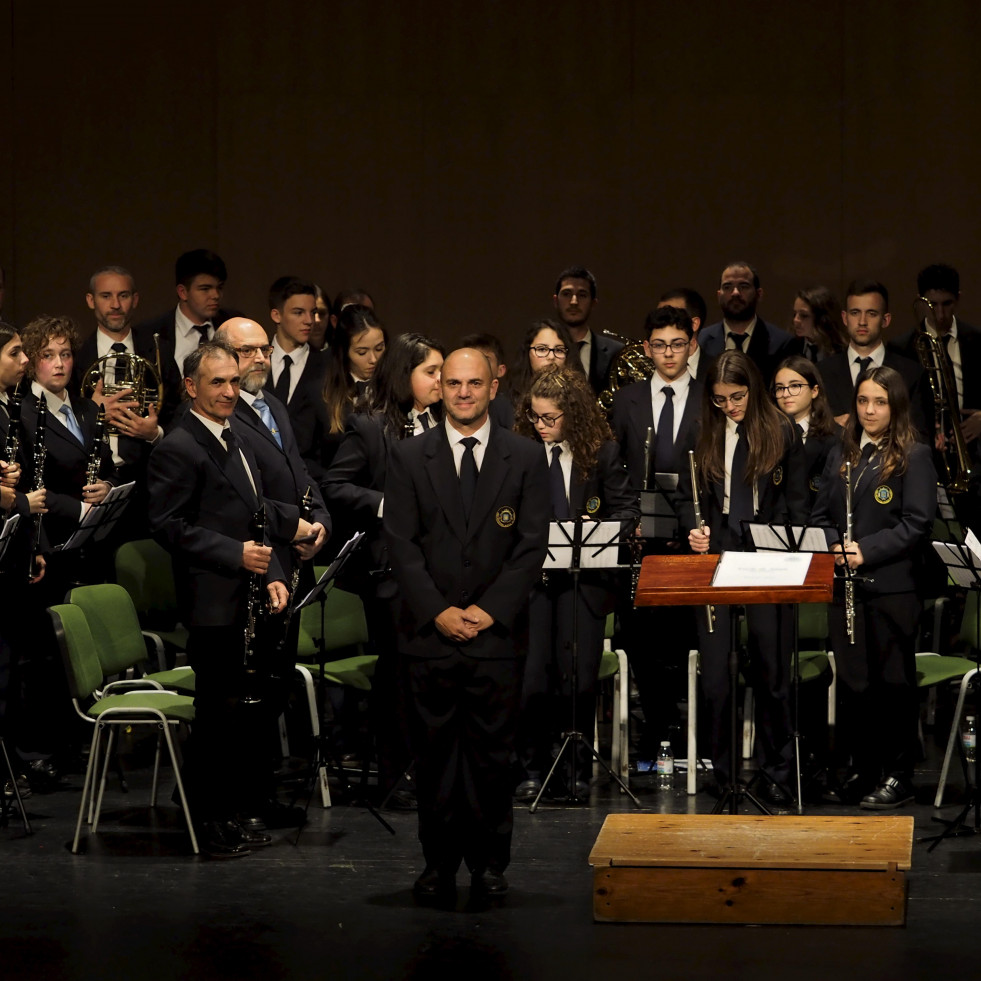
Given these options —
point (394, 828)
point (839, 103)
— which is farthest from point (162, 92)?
point (394, 828)

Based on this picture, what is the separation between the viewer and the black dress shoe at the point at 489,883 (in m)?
4.38

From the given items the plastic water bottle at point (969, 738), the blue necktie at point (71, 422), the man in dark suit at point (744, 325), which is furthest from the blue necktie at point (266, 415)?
the plastic water bottle at point (969, 738)

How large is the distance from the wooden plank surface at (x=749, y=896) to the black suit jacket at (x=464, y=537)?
2.25 ft

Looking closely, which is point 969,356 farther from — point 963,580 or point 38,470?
point 38,470

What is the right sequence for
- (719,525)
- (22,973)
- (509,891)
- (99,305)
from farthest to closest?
1. (99,305)
2. (719,525)
3. (509,891)
4. (22,973)

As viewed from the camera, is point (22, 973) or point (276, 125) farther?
point (276, 125)

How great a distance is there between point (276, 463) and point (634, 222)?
394 cm

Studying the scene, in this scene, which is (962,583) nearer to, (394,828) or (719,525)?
(719,525)

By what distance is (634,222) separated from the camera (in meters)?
8.66

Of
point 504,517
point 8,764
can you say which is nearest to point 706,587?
point 504,517

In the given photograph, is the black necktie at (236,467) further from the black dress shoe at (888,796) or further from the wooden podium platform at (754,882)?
the black dress shoe at (888,796)

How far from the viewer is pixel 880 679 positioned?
215 inches

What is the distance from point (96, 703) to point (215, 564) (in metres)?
0.64

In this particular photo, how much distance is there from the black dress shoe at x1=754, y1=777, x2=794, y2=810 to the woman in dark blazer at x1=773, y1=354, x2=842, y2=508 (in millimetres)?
1022
